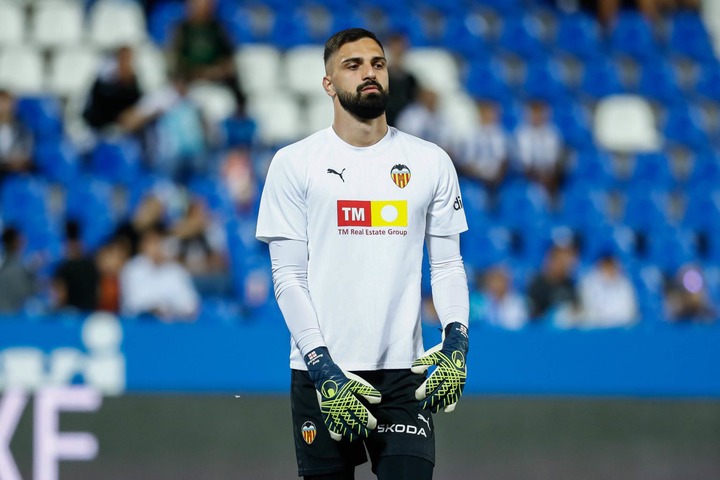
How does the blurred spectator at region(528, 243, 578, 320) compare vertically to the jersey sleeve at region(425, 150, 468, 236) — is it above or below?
below

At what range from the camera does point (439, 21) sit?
1245cm

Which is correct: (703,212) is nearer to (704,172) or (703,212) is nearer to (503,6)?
(704,172)

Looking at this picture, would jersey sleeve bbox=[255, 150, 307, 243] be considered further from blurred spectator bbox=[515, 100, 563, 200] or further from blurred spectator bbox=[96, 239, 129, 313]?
blurred spectator bbox=[515, 100, 563, 200]

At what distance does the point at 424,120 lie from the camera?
33.6 feet

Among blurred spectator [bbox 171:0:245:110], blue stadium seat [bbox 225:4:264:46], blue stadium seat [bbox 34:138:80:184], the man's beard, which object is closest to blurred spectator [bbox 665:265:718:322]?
blurred spectator [bbox 171:0:245:110]

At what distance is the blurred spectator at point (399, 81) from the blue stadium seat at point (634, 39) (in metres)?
3.33

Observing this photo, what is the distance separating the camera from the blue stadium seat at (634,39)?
12.7 meters

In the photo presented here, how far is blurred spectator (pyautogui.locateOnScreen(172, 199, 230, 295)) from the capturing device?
8898 millimetres

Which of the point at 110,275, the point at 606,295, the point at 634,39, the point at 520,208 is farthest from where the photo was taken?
the point at 634,39

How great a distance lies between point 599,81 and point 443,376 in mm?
9002

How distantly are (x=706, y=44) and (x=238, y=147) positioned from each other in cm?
573

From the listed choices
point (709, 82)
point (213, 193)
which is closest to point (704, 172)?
point (709, 82)

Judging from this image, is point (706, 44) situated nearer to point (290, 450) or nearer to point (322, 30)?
point (322, 30)

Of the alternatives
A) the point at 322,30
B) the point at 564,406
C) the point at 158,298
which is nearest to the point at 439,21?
the point at 322,30
